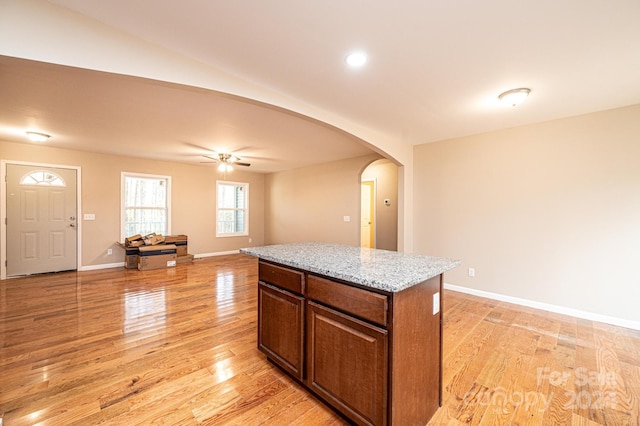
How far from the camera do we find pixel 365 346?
140cm

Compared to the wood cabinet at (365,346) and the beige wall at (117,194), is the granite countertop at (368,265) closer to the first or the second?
the wood cabinet at (365,346)

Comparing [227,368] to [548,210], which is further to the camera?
[548,210]

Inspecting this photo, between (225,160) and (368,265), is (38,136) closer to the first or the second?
(225,160)

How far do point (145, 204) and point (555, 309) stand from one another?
7843 millimetres

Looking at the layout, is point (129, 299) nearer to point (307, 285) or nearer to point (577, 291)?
point (307, 285)

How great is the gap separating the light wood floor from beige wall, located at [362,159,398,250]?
118 inches

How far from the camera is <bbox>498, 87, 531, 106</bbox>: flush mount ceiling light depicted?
8.30 feet

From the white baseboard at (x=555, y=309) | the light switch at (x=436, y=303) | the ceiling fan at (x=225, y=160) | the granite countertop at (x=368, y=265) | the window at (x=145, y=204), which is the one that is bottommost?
the white baseboard at (x=555, y=309)

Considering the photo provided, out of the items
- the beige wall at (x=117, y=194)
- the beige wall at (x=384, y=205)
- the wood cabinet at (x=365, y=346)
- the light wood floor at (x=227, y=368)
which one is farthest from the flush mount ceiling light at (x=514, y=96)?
the beige wall at (x=117, y=194)

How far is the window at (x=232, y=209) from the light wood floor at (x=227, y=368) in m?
3.94

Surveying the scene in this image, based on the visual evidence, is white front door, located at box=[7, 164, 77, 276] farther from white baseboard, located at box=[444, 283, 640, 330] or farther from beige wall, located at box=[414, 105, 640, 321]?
white baseboard, located at box=[444, 283, 640, 330]

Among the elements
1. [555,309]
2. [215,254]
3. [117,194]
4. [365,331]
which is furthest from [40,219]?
[555,309]

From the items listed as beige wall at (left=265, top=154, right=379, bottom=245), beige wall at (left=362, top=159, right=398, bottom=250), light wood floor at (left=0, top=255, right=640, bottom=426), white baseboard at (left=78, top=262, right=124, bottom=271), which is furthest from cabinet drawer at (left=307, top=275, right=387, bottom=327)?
white baseboard at (left=78, top=262, right=124, bottom=271)

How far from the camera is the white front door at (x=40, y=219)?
15.4 ft
